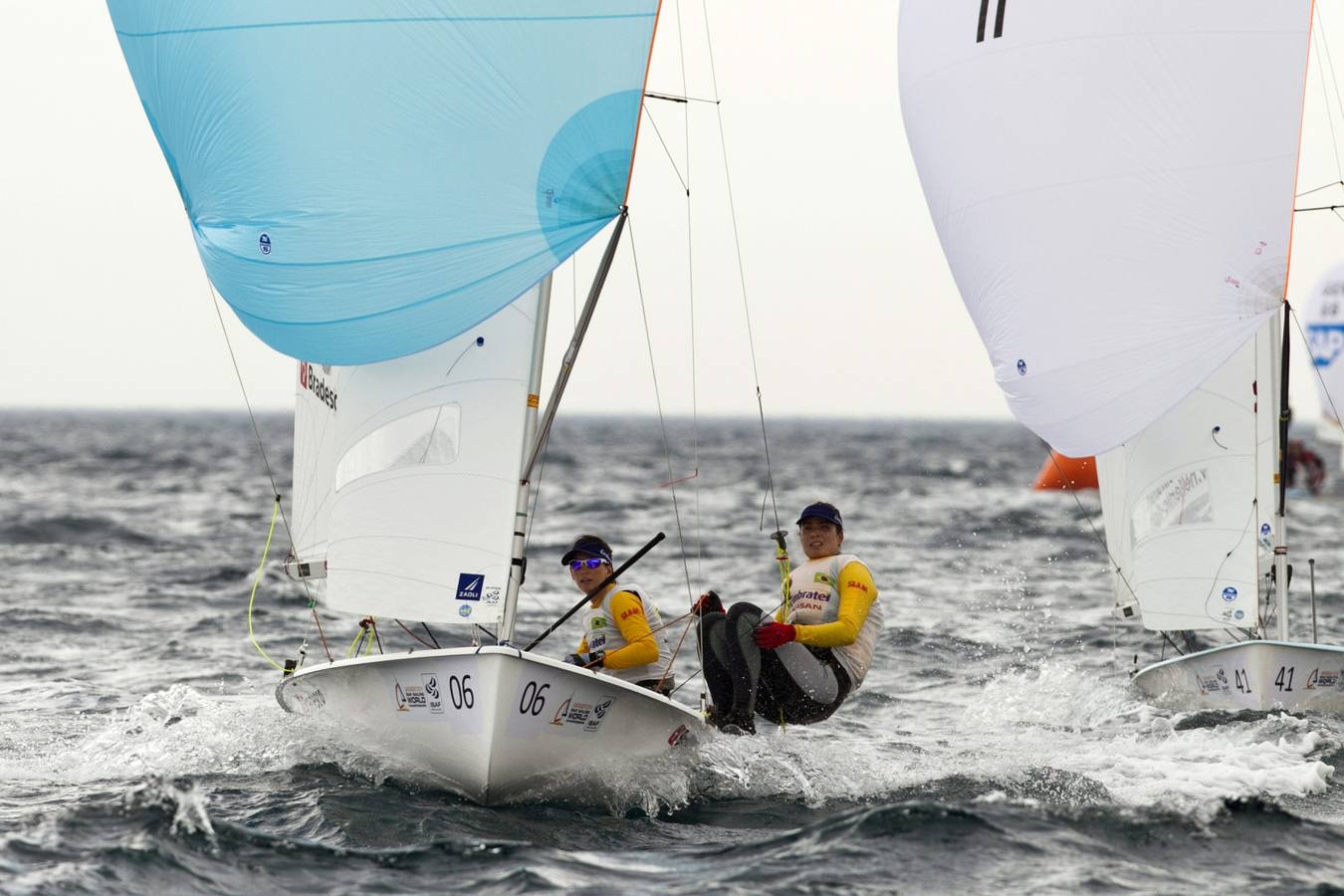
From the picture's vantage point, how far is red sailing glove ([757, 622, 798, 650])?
730cm

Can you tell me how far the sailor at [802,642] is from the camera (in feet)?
23.9

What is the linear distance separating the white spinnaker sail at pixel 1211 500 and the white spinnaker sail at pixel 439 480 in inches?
180

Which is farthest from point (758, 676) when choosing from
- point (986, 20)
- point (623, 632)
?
point (986, 20)

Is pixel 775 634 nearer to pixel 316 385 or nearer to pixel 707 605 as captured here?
pixel 707 605

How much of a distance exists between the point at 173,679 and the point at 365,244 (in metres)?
4.92

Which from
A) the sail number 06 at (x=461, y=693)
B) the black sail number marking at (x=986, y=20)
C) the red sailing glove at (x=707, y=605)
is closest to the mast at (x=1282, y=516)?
the black sail number marking at (x=986, y=20)

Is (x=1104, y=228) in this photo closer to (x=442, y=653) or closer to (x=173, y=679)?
(x=442, y=653)

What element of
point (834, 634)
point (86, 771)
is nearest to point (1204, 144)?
point (834, 634)

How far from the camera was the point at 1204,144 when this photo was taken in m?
8.37

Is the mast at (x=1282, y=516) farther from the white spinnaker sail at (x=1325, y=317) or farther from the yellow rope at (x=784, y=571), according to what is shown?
the white spinnaker sail at (x=1325, y=317)

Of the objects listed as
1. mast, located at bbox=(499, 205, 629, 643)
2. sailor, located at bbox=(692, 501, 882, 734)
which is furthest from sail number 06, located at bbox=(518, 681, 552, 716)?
sailor, located at bbox=(692, 501, 882, 734)

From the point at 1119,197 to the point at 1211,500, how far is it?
251 centimetres

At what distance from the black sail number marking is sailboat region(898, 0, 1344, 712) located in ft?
0.04

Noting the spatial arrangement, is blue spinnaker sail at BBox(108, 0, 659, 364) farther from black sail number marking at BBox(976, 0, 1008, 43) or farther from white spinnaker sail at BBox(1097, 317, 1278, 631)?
white spinnaker sail at BBox(1097, 317, 1278, 631)
